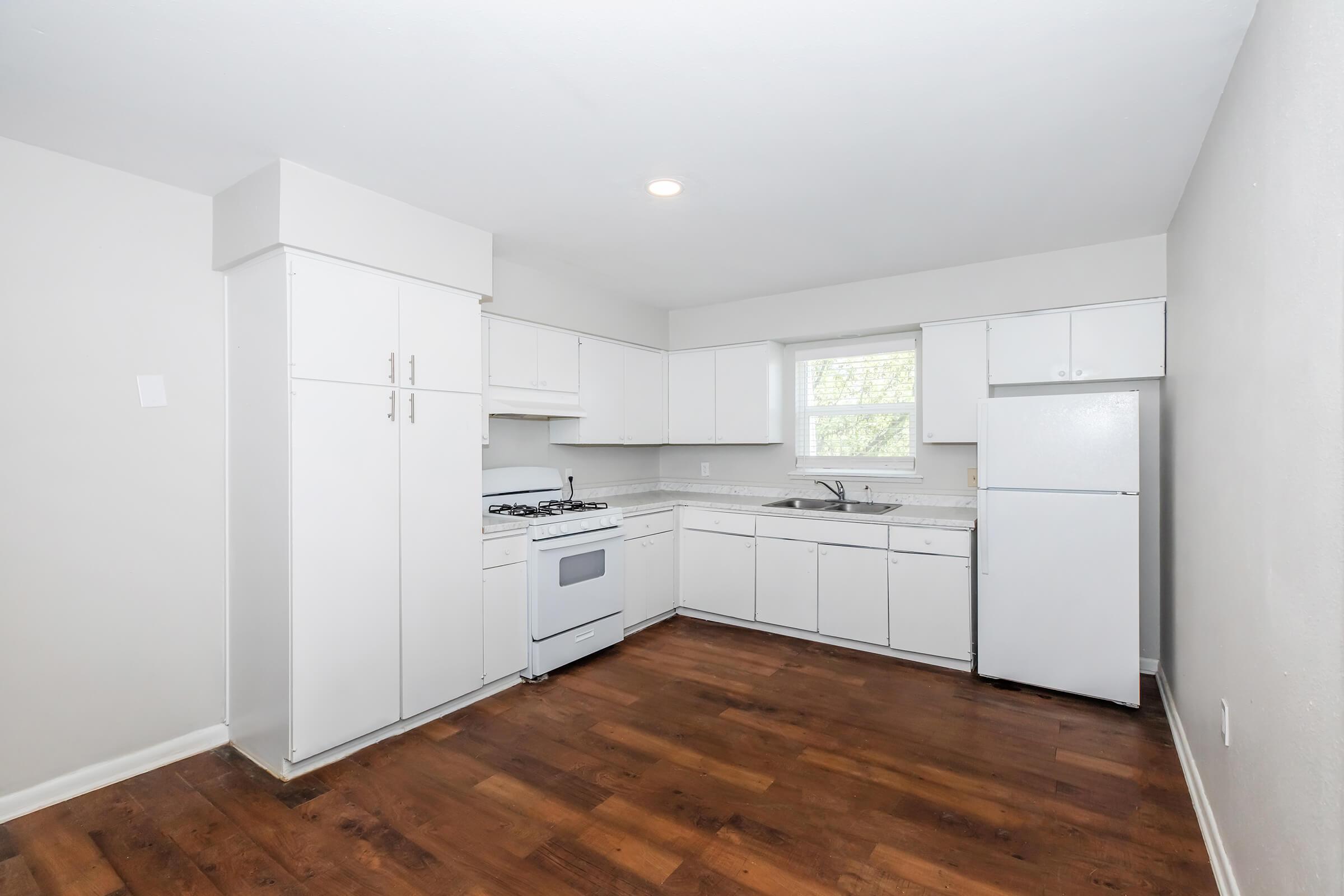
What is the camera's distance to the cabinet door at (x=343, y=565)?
257cm

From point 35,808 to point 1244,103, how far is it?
181 inches

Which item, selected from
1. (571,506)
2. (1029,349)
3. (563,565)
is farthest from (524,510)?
(1029,349)

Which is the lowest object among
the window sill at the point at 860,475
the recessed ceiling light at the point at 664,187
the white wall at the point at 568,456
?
the window sill at the point at 860,475

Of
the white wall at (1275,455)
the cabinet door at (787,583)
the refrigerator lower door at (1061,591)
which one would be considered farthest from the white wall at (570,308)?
the white wall at (1275,455)

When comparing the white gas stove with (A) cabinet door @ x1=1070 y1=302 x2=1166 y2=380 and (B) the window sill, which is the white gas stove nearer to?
(B) the window sill

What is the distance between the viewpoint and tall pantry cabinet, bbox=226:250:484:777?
2570mm

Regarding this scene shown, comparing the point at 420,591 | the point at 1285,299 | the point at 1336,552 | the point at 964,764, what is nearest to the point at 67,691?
the point at 420,591

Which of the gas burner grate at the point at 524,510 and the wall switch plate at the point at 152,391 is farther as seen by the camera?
the gas burner grate at the point at 524,510

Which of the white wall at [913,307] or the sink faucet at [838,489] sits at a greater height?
the white wall at [913,307]

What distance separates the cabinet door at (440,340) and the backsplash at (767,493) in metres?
1.73

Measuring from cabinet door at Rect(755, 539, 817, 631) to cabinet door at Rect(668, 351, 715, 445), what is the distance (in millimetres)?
1099

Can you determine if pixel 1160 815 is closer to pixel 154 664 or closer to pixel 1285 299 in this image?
pixel 1285 299

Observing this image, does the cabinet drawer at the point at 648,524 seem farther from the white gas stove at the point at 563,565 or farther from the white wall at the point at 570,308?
the white wall at the point at 570,308

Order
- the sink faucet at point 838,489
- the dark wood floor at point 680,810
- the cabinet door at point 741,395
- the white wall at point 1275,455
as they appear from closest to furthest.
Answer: the white wall at point 1275,455
the dark wood floor at point 680,810
the sink faucet at point 838,489
the cabinet door at point 741,395
